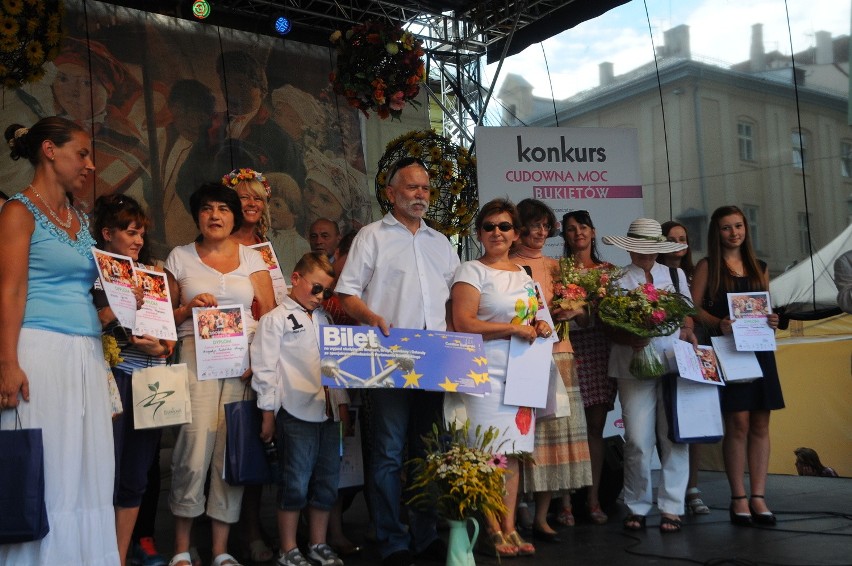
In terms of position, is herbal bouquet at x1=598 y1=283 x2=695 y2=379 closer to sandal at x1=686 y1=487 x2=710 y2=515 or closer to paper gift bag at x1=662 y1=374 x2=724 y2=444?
paper gift bag at x1=662 y1=374 x2=724 y2=444

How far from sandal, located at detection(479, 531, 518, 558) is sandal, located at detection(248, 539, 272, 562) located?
42.1 inches

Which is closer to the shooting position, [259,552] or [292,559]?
[292,559]

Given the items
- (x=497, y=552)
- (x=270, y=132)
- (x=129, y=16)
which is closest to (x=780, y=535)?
(x=497, y=552)

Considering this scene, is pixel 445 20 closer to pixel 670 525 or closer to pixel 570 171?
pixel 570 171

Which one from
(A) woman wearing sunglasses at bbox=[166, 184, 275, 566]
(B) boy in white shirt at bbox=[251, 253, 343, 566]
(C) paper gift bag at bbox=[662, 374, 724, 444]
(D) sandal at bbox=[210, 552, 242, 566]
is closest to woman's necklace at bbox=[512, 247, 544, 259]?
(C) paper gift bag at bbox=[662, 374, 724, 444]

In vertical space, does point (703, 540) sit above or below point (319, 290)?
below

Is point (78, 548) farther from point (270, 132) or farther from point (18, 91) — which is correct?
point (270, 132)

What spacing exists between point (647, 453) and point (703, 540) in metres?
0.60

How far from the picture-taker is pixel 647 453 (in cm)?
487

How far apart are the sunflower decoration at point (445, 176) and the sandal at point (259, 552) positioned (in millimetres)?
3225

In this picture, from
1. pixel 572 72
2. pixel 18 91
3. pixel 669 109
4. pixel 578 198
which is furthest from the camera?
pixel 572 72

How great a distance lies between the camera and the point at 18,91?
8641 millimetres

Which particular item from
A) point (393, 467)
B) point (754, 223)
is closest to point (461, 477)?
point (393, 467)

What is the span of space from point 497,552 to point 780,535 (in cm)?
151
